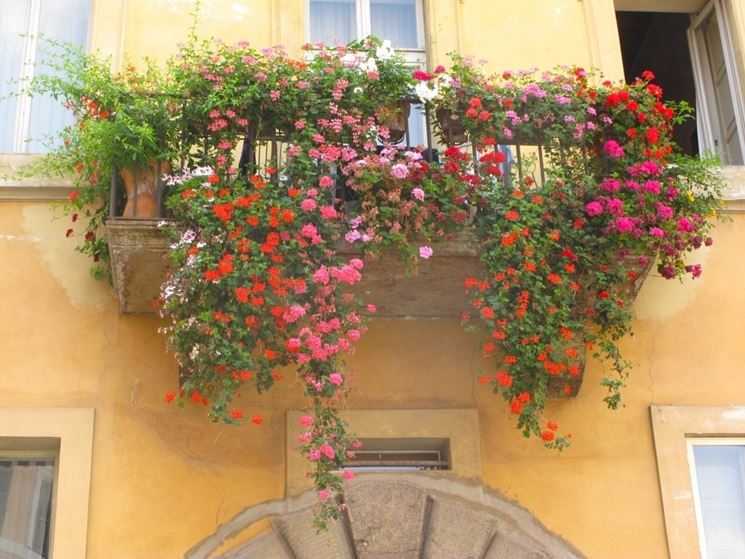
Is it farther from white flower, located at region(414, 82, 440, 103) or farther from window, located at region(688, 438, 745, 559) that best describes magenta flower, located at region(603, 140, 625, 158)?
window, located at region(688, 438, 745, 559)

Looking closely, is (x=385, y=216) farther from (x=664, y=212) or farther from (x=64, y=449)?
(x=64, y=449)

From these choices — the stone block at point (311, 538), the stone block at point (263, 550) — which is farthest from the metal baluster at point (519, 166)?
the stone block at point (263, 550)

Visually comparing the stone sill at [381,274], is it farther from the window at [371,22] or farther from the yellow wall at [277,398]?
the window at [371,22]

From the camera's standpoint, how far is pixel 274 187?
6.23m

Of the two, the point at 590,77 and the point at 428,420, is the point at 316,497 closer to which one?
the point at 428,420

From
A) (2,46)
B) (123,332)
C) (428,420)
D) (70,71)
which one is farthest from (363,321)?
(2,46)

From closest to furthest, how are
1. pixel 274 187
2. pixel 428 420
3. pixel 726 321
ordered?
1. pixel 274 187
2. pixel 428 420
3. pixel 726 321

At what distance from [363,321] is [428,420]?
0.63m

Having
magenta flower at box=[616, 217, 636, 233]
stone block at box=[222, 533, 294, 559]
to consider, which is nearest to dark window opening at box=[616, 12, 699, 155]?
magenta flower at box=[616, 217, 636, 233]

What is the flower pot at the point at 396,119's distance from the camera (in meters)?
6.55

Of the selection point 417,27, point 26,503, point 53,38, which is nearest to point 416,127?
point 417,27

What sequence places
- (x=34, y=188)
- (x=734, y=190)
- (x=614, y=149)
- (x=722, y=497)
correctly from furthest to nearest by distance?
(x=734, y=190), (x=34, y=188), (x=722, y=497), (x=614, y=149)

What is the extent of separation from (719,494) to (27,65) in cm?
484

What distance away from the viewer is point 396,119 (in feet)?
21.8
